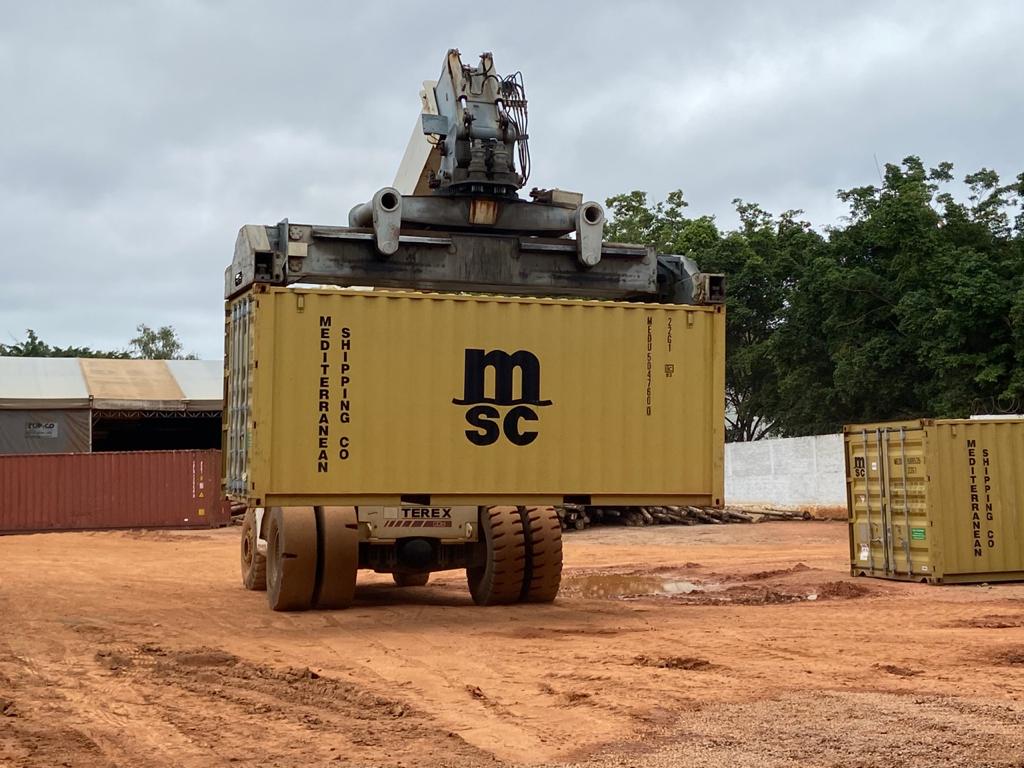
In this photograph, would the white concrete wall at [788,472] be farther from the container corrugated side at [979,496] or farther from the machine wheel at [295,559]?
the machine wheel at [295,559]

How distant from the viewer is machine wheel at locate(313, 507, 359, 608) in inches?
541

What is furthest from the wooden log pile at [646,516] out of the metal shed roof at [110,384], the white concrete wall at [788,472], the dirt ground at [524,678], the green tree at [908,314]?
the dirt ground at [524,678]

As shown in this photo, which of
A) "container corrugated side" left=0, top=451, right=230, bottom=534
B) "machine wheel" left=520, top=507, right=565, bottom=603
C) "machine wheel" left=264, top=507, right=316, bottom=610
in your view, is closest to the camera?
"machine wheel" left=264, top=507, right=316, bottom=610

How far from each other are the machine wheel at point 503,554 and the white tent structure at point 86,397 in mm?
26721

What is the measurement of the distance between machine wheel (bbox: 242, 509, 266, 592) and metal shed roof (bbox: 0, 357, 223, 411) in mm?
22344

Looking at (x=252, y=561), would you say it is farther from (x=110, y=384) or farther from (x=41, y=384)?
(x=110, y=384)

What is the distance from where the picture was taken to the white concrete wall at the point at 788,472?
120ft

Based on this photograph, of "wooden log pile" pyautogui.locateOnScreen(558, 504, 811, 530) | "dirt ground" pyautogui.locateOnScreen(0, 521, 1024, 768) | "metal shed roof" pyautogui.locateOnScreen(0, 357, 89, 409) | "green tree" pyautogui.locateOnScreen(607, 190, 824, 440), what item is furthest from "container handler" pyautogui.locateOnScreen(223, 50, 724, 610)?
"green tree" pyautogui.locateOnScreen(607, 190, 824, 440)

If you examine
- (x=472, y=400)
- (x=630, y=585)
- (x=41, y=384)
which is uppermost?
(x=41, y=384)

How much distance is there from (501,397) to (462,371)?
1.60 ft

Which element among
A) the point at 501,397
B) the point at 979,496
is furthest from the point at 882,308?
the point at 501,397

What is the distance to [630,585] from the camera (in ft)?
61.3

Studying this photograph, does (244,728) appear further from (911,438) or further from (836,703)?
(911,438)

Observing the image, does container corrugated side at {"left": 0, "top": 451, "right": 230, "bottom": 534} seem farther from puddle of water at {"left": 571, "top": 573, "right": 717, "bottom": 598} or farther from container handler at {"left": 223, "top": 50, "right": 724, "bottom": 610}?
container handler at {"left": 223, "top": 50, "right": 724, "bottom": 610}
